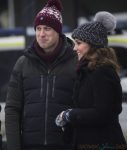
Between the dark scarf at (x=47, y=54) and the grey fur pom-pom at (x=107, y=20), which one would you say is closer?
the grey fur pom-pom at (x=107, y=20)

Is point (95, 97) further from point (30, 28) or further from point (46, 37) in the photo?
point (30, 28)

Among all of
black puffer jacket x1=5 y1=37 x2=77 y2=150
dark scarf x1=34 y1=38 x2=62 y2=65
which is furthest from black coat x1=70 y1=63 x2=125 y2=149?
dark scarf x1=34 y1=38 x2=62 y2=65

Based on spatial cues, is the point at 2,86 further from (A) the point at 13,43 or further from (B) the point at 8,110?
(B) the point at 8,110

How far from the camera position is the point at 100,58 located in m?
3.61

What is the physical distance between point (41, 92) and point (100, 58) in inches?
20.6

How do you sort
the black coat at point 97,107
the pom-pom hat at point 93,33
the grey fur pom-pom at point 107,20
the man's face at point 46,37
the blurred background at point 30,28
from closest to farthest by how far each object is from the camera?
the black coat at point 97,107 < the pom-pom hat at point 93,33 < the grey fur pom-pom at point 107,20 < the man's face at point 46,37 < the blurred background at point 30,28

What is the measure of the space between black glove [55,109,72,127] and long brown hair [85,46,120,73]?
0.30 m

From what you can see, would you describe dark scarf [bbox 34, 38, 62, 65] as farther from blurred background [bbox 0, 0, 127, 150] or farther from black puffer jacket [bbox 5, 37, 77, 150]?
blurred background [bbox 0, 0, 127, 150]

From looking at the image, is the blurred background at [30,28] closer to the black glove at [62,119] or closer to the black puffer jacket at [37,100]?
the black puffer jacket at [37,100]

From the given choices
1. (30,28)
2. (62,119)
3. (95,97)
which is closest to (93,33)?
(95,97)

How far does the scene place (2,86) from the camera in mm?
7957

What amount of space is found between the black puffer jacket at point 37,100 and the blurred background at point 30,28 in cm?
43

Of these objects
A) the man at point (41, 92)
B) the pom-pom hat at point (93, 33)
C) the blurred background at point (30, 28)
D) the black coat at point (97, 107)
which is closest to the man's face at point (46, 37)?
the man at point (41, 92)

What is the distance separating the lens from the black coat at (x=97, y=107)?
354 cm
